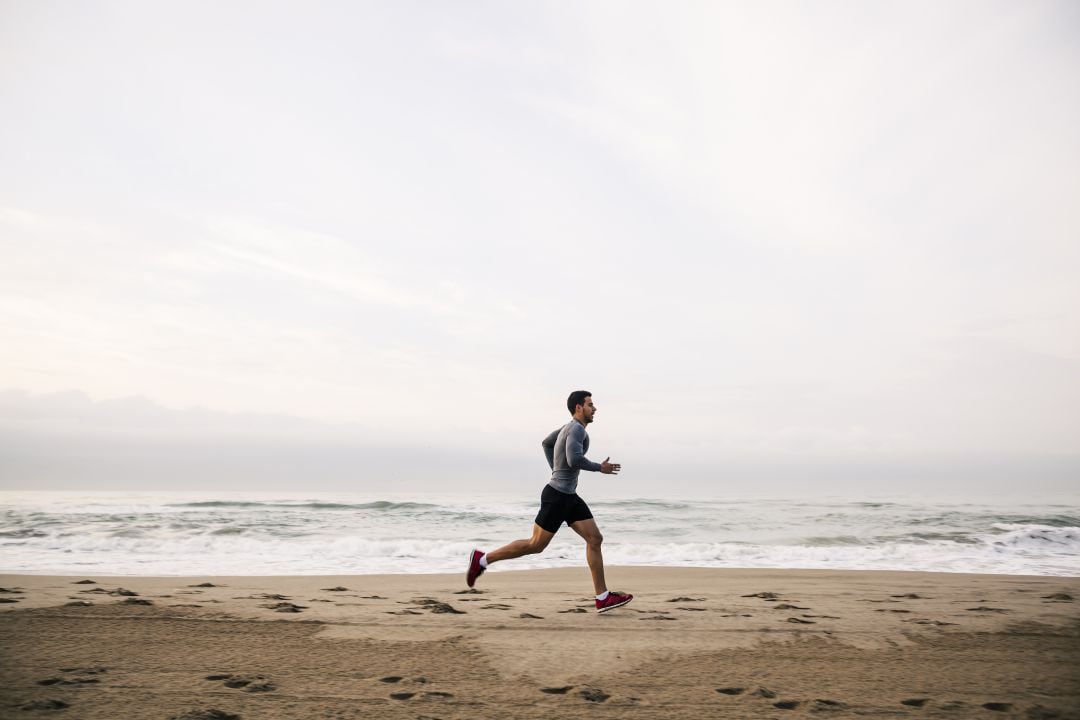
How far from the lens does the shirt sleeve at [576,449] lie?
6.07 metres

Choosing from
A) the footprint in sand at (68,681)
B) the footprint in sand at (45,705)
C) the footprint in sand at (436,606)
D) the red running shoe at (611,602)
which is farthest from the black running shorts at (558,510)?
the footprint in sand at (45,705)

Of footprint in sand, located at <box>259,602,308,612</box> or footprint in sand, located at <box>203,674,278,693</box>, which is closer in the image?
footprint in sand, located at <box>203,674,278,693</box>

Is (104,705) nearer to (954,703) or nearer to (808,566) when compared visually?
(954,703)

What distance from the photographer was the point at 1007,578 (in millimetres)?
9359

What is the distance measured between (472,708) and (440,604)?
333cm

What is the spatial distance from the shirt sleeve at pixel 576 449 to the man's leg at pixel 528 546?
721mm

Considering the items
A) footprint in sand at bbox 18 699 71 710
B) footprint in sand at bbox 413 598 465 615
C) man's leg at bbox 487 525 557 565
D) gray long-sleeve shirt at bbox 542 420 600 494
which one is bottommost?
footprint in sand at bbox 413 598 465 615

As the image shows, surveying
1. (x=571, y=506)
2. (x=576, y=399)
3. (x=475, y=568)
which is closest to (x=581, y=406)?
(x=576, y=399)

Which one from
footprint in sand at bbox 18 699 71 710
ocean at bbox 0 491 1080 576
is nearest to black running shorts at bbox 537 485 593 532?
footprint in sand at bbox 18 699 71 710

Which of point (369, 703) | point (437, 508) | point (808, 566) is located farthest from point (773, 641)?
point (437, 508)

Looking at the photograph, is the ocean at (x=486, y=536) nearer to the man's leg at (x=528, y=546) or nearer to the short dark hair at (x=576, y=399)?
the man's leg at (x=528, y=546)

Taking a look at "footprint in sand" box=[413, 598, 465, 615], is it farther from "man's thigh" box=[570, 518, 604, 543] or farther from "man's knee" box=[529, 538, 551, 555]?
"man's thigh" box=[570, 518, 604, 543]

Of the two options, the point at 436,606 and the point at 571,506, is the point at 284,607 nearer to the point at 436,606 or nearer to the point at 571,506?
the point at 436,606

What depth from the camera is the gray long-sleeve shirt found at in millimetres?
6105
